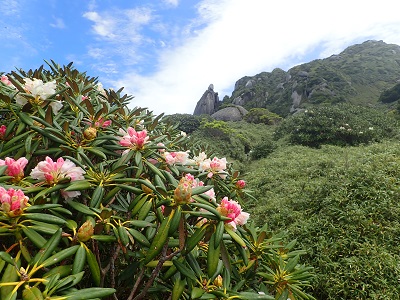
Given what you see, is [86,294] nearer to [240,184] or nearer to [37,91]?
[37,91]

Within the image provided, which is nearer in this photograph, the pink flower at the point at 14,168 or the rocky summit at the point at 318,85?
the pink flower at the point at 14,168

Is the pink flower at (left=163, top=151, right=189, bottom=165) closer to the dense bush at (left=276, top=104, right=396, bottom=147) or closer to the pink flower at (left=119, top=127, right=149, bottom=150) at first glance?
the pink flower at (left=119, top=127, right=149, bottom=150)

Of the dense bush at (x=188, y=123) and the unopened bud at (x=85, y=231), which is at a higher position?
the dense bush at (x=188, y=123)

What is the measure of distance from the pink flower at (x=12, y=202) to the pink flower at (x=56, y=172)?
0.20 meters

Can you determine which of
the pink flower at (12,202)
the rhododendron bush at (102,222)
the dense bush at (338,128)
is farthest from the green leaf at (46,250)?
the dense bush at (338,128)

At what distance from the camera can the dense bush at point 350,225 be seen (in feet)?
9.00

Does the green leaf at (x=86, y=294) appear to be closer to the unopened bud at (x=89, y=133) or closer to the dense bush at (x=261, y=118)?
the unopened bud at (x=89, y=133)

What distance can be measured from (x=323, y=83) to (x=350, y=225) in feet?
90.5

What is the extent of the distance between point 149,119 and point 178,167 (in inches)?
29.5

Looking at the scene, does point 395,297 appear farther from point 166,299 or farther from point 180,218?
point 180,218

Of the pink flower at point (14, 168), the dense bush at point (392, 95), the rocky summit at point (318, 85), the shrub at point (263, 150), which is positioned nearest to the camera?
the pink flower at point (14, 168)

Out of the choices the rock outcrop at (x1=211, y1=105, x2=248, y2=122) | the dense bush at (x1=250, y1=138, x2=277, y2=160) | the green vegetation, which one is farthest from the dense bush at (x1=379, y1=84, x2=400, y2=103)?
the green vegetation

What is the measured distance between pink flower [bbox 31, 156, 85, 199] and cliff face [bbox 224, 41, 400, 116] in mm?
26802

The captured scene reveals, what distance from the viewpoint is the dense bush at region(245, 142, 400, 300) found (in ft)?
9.00
